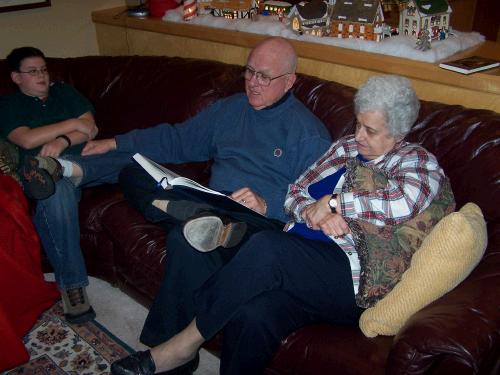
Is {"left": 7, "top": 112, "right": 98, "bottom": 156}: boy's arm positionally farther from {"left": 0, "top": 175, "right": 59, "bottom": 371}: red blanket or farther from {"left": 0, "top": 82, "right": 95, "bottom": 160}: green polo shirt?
{"left": 0, "top": 175, "right": 59, "bottom": 371}: red blanket

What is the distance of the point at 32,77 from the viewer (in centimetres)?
239

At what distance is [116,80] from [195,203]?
53.7 inches

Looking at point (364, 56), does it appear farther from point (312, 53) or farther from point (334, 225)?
point (334, 225)

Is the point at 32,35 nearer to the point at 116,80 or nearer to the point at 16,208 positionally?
the point at 116,80

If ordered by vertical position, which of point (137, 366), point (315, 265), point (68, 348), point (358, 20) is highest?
point (358, 20)

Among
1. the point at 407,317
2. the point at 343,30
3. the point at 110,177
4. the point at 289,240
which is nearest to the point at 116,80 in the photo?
the point at 110,177

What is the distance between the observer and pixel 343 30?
2.51 metres

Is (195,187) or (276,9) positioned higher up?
(276,9)

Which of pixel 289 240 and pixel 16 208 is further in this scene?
pixel 16 208

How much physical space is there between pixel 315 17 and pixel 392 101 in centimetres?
113

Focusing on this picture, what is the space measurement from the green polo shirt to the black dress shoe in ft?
3.81

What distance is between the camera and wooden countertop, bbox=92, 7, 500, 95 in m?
2.06

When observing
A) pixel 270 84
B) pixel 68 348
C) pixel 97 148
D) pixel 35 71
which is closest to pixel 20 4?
pixel 35 71

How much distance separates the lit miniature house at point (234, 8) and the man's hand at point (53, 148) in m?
1.31
